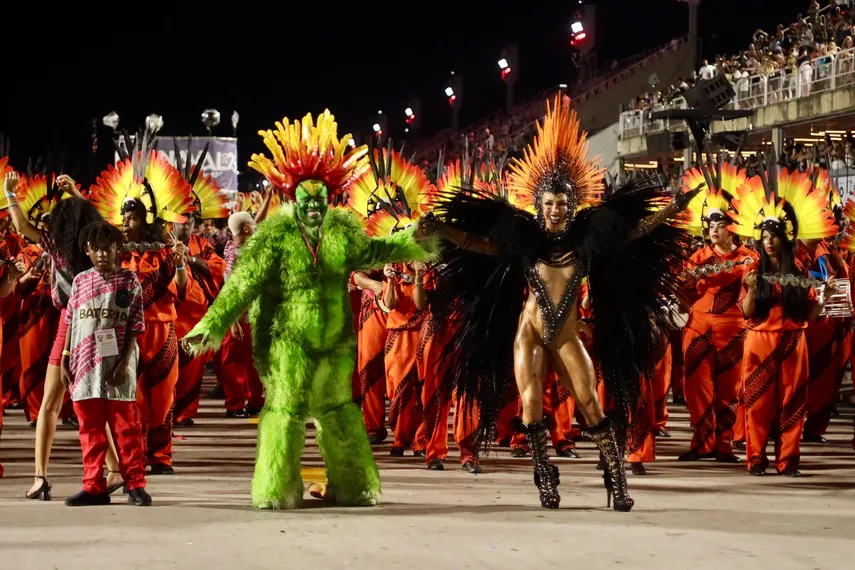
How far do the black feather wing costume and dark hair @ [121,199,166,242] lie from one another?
2.11 meters

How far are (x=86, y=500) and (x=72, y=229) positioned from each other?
1.54 m

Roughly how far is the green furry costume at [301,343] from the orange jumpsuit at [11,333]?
14.9ft

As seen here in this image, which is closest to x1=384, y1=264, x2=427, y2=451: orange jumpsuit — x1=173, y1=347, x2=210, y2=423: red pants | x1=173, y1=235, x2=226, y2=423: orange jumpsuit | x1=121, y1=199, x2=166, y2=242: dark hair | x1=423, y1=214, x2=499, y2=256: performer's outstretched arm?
x1=121, y1=199, x2=166, y2=242: dark hair

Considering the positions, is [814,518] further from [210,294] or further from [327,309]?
[210,294]

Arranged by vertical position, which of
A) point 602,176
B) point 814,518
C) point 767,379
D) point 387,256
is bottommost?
point 814,518

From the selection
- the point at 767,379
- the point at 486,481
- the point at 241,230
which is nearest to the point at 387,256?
the point at 486,481

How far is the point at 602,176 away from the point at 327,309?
1.88 m

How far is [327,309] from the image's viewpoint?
23.4 ft

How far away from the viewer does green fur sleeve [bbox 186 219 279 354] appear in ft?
22.3

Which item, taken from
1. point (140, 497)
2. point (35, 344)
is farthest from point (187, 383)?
point (140, 497)

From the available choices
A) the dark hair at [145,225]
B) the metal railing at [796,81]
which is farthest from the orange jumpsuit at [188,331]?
the metal railing at [796,81]

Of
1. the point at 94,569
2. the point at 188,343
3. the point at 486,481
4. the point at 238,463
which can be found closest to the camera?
the point at 94,569

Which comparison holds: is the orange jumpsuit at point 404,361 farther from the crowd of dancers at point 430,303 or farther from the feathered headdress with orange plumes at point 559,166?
the feathered headdress with orange plumes at point 559,166

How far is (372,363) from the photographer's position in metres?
10.7
